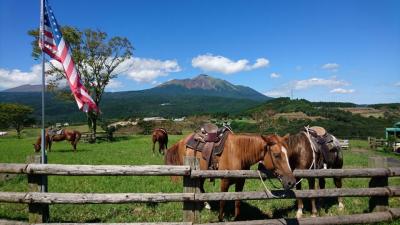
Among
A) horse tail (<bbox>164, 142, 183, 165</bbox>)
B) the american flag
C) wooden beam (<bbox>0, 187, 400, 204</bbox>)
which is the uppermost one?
the american flag

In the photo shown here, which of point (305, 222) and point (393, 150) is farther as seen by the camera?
point (393, 150)

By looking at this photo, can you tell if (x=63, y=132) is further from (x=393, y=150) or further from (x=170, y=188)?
(x=393, y=150)

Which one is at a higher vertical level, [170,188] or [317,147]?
[317,147]

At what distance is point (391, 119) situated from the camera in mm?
74438

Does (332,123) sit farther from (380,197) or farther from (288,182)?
(288,182)

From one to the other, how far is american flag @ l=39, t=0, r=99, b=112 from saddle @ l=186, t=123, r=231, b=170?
2714 millimetres

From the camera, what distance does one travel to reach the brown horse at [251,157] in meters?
5.57

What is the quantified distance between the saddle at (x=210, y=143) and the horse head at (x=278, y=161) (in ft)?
4.12

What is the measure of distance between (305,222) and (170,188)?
197 inches

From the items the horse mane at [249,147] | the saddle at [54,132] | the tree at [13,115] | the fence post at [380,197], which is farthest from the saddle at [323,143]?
the tree at [13,115]

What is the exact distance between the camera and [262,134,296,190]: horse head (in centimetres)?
538

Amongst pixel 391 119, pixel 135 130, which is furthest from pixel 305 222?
pixel 391 119

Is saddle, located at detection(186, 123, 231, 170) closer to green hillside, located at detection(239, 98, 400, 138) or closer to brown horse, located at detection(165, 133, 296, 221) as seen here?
brown horse, located at detection(165, 133, 296, 221)

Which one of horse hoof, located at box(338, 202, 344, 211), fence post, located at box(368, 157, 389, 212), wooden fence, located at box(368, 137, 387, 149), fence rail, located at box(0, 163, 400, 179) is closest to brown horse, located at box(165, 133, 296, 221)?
fence rail, located at box(0, 163, 400, 179)
